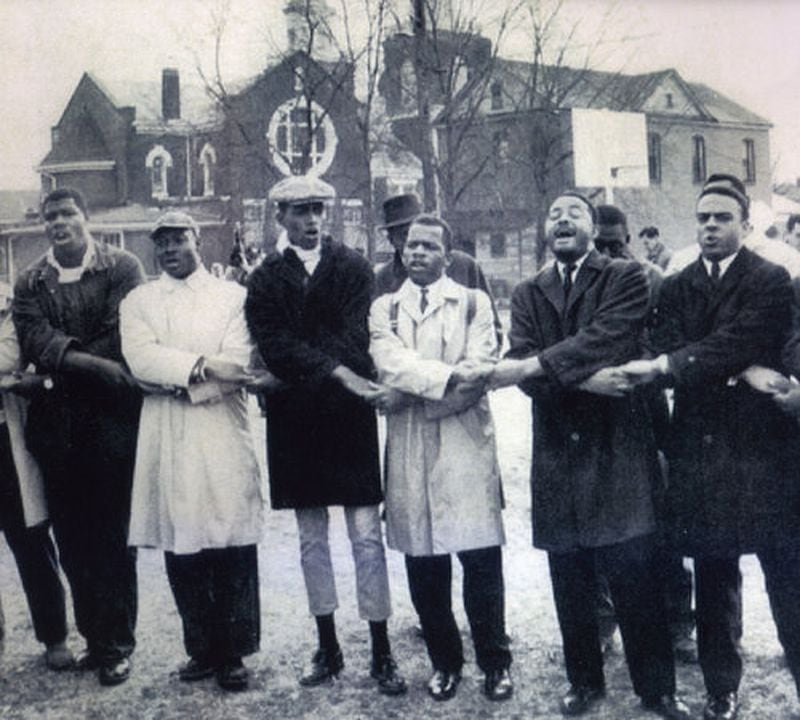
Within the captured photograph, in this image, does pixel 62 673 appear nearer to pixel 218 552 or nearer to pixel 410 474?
pixel 218 552

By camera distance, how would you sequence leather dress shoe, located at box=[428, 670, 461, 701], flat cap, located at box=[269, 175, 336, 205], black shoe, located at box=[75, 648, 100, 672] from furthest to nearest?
black shoe, located at box=[75, 648, 100, 672] → flat cap, located at box=[269, 175, 336, 205] → leather dress shoe, located at box=[428, 670, 461, 701]

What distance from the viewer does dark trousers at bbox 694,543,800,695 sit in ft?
11.7

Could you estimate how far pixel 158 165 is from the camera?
44.9 ft

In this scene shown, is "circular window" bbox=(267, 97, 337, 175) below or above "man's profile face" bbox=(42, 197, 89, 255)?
above

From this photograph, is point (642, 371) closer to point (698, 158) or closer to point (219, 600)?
point (219, 600)

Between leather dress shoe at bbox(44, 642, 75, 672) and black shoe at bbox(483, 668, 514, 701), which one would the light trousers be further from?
leather dress shoe at bbox(44, 642, 75, 672)

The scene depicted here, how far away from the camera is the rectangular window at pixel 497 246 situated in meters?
32.0

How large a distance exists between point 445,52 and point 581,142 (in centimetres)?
461

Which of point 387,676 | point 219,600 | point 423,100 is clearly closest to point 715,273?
point 387,676

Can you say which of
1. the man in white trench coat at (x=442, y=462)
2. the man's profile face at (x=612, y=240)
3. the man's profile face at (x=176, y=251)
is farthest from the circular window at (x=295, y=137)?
the man in white trench coat at (x=442, y=462)

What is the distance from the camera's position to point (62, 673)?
4387 mm

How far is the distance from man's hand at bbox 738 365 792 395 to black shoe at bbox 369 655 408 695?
5.90ft

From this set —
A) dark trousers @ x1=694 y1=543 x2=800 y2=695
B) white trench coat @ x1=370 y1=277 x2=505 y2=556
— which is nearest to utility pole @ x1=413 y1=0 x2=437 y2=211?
white trench coat @ x1=370 y1=277 x2=505 y2=556

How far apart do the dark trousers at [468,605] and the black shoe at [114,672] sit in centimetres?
130
